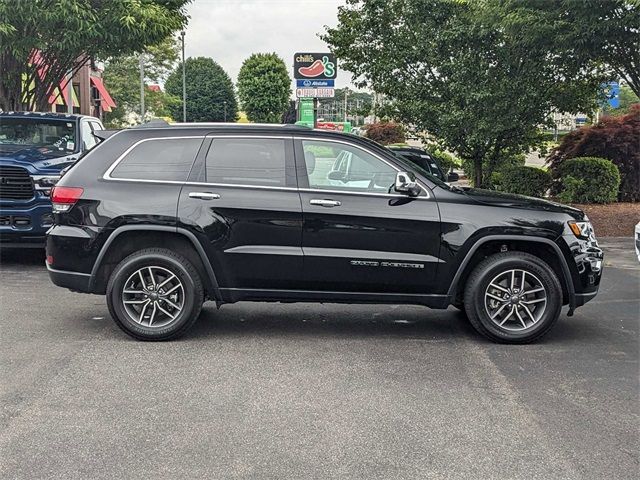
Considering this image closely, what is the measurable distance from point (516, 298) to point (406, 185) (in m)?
1.38

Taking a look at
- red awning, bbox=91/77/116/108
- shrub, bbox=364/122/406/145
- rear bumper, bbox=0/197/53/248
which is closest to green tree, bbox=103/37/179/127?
red awning, bbox=91/77/116/108

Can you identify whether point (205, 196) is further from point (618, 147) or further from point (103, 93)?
point (103, 93)

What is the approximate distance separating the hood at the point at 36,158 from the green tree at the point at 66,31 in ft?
13.2

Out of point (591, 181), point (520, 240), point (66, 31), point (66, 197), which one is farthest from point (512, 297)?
point (66, 31)

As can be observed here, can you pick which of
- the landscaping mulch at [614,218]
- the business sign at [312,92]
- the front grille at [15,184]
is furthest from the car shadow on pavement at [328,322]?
the business sign at [312,92]

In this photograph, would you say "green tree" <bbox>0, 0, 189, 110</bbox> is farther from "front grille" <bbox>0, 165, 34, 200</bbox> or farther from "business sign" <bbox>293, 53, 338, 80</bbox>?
"front grille" <bbox>0, 165, 34, 200</bbox>

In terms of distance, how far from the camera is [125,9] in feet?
44.5

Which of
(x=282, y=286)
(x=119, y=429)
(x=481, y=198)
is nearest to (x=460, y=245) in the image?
(x=481, y=198)

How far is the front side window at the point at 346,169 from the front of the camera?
6008 millimetres

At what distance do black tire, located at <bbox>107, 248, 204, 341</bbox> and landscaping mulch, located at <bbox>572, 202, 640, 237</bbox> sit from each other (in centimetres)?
928

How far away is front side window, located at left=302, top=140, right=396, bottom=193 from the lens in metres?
6.01

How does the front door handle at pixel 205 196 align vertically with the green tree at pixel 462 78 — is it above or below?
below

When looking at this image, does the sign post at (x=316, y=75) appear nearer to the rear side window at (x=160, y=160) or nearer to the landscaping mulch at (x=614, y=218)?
the landscaping mulch at (x=614, y=218)

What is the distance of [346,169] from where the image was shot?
6.08 meters
